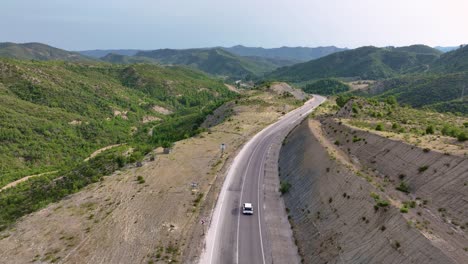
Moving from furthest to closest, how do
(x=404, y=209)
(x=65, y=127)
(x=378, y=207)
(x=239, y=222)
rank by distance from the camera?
1. (x=65, y=127)
2. (x=239, y=222)
3. (x=378, y=207)
4. (x=404, y=209)

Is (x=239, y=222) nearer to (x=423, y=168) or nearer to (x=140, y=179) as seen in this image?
(x=140, y=179)

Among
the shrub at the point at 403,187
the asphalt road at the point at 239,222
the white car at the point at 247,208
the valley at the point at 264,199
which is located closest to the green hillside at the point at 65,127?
the valley at the point at 264,199

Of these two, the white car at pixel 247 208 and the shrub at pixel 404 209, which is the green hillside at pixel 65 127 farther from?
the shrub at pixel 404 209

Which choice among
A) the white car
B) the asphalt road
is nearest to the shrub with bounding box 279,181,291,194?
the asphalt road

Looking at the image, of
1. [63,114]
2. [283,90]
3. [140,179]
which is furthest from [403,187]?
[283,90]

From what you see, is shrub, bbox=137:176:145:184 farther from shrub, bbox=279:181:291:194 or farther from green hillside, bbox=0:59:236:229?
shrub, bbox=279:181:291:194

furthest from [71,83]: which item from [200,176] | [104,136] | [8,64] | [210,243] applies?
[210,243]

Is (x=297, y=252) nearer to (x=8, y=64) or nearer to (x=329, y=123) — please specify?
(x=329, y=123)
